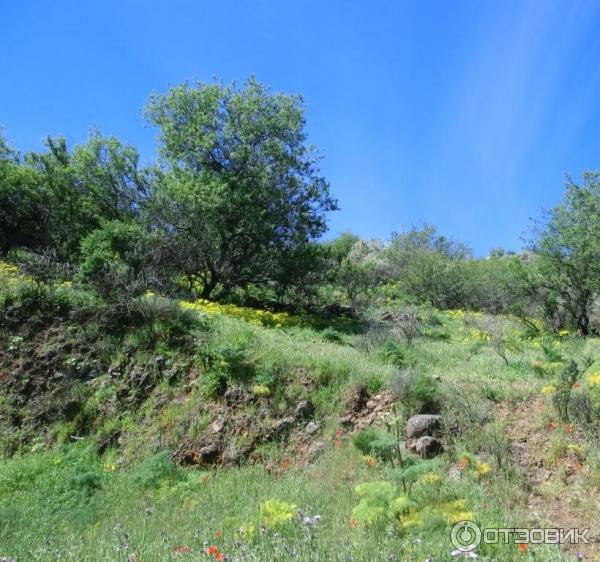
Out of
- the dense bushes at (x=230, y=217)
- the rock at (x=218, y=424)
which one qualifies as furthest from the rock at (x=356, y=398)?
the dense bushes at (x=230, y=217)

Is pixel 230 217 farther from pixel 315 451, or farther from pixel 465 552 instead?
pixel 465 552

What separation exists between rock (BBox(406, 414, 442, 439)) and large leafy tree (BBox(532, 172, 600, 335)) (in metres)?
10.8

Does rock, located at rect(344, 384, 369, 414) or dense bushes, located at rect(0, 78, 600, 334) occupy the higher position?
dense bushes, located at rect(0, 78, 600, 334)

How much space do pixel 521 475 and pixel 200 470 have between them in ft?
12.9

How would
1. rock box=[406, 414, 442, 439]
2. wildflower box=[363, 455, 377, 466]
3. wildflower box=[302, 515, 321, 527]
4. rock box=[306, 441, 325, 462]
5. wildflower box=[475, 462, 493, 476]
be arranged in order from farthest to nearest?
1. rock box=[306, 441, 325, 462]
2. rock box=[406, 414, 442, 439]
3. wildflower box=[363, 455, 377, 466]
4. wildflower box=[475, 462, 493, 476]
5. wildflower box=[302, 515, 321, 527]

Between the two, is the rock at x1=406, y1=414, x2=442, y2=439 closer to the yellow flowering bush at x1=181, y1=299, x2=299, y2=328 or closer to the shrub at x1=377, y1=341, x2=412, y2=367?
the shrub at x1=377, y1=341, x2=412, y2=367

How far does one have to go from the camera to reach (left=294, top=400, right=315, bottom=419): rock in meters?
6.99

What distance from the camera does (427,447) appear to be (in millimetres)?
Result: 5695

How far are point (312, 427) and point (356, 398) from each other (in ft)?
2.64

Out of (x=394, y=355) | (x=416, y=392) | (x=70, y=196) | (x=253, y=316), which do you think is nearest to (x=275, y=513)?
(x=416, y=392)

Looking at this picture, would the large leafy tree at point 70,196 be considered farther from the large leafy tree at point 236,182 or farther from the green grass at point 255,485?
the green grass at point 255,485

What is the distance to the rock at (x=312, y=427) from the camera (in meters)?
6.70

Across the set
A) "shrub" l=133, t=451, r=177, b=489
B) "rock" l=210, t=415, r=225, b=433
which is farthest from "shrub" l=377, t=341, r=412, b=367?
"shrub" l=133, t=451, r=177, b=489

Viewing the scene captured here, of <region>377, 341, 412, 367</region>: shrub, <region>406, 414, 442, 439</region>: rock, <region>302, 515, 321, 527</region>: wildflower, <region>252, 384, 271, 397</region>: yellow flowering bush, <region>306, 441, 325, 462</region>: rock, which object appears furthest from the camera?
<region>377, 341, 412, 367</region>: shrub
